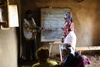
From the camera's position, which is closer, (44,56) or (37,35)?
(44,56)

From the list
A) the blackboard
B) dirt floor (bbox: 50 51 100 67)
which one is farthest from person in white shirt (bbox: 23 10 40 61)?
dirt floor (bbox: 50 51 100 67)

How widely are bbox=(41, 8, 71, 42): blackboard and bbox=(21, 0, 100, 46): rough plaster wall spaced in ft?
0.50

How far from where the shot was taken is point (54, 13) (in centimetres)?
618

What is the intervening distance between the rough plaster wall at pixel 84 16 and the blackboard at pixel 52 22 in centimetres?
15

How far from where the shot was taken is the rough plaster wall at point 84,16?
613 centimetres

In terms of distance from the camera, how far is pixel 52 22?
6227 millimetres

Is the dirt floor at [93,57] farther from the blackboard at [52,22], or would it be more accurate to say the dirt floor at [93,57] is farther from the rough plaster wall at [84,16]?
the blackboard at [52,22]

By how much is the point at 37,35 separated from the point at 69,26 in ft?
6.43

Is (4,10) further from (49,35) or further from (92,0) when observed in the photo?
(92,0)

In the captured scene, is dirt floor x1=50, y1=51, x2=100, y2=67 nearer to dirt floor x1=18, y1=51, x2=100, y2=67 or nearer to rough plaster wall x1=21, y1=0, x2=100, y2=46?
dirt floor x1=18, y1=51, x2=100, y2=67

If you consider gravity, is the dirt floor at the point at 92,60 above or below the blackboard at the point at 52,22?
below

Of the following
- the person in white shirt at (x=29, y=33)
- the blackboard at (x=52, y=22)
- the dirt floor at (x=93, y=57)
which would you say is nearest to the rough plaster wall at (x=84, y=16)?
the blackboard at (x=52, y=22)

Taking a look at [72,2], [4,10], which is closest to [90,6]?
[72,2]

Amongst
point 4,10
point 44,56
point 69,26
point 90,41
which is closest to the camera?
point 44,56
